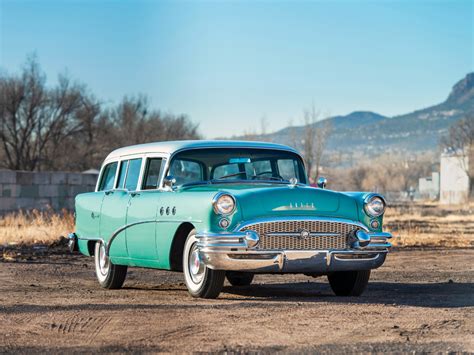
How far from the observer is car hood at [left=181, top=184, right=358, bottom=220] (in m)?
10.5

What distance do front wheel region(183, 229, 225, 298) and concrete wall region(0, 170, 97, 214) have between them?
24442 millimetres

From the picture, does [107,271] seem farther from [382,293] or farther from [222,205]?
[382,293]

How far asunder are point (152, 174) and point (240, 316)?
3378 millimetres

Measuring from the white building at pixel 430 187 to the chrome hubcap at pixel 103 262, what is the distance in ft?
367

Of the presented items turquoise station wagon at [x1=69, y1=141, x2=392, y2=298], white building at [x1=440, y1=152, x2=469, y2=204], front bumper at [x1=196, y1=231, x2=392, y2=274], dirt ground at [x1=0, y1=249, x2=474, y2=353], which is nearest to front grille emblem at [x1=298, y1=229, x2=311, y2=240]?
turquoise station wagon at [x1=69, y1=141, x2=392, y2=298]

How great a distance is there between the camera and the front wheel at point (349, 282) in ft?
38.0

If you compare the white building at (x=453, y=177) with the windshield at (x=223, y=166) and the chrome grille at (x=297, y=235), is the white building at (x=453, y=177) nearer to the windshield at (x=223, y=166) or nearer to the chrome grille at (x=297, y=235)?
the windshield at (x=223, y=166)

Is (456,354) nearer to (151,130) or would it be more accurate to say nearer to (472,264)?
(472,264)

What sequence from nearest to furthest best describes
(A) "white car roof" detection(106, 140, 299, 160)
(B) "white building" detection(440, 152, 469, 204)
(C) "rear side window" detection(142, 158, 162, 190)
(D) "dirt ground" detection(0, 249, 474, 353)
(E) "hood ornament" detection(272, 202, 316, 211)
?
1. (D) "dirt ground" detection(0, 249, 474, 353)
2. (E) "hood ornament" detection(272, 202, 316, 211)
3. (A) "white car roof" detection(106, 140, 299, 160)
4. (C) "rear side window" detection(142, 158, 162, 190)
5. (B) "white building" detection(440, 152, 469, 204)

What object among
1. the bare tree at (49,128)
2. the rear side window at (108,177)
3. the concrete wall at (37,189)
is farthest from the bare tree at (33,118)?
the rear side window at (108,177)

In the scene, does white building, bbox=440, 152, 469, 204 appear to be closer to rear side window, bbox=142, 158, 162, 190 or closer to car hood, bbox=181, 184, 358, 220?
rear side window, bbox=142, 158, 162, 190

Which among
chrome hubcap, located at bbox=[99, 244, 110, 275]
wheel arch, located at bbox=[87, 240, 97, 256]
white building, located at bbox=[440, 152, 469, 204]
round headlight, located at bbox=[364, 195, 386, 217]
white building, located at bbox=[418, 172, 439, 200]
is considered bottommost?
white building, located at bbox=[418, 172, 439, 200]

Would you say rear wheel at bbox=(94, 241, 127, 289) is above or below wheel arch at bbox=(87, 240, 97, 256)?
below

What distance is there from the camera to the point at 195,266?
1098 centimetres
